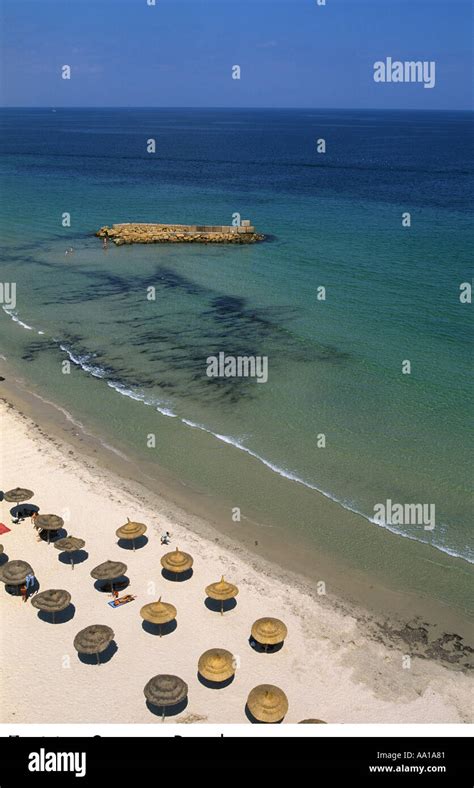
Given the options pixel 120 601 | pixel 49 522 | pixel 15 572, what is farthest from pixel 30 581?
pixel 120 601

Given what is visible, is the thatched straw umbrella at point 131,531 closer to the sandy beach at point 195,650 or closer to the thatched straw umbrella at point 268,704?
the sandy beach at point 195,650

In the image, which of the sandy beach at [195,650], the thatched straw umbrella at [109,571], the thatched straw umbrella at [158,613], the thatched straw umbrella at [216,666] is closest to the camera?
the sandy beach at [195,650]

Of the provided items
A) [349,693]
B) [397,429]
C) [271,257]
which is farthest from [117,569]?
[271,257]

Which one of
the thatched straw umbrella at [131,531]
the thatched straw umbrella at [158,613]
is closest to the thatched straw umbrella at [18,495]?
the thatched straw umbrella at [131,531]

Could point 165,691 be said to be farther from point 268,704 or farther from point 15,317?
point 15,317

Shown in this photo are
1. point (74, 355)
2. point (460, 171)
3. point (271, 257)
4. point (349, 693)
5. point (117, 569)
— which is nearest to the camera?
point (349, 693)

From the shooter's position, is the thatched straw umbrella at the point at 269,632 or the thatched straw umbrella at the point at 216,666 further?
the thatched straw umbrella at the point at 269,632

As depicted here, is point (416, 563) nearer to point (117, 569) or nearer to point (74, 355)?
point (117, 569)
